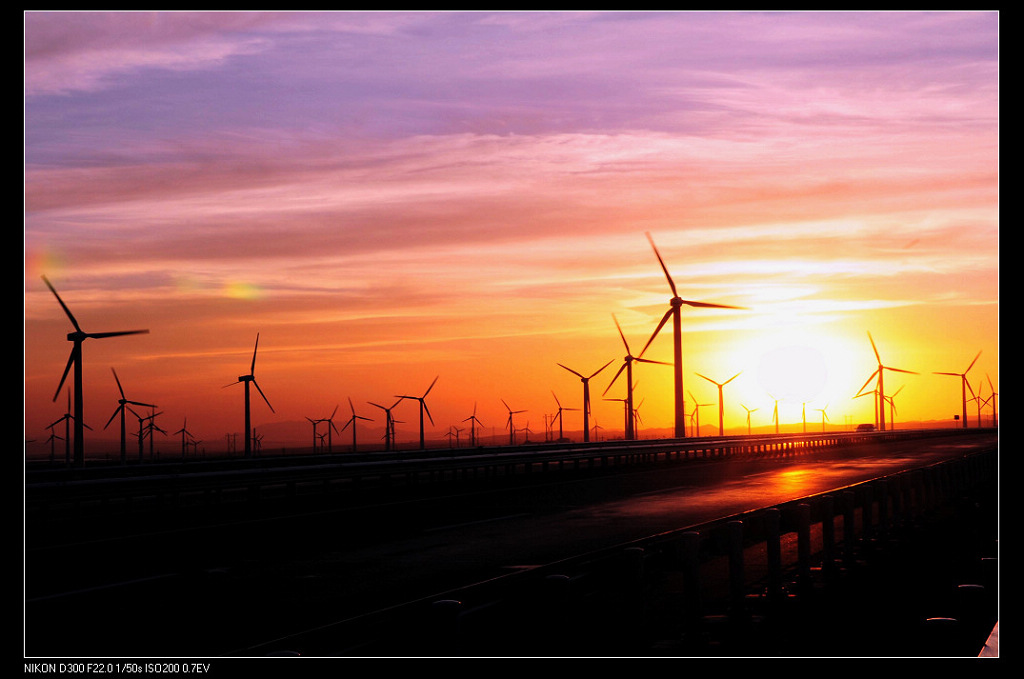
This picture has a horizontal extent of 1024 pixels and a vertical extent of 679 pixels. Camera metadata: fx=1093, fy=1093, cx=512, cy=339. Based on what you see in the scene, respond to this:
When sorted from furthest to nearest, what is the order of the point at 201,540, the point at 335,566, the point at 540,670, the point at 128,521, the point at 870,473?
the point at 870,473
the point at 128,521
the point at 201,540
the point at 335,566
the point at 540,670

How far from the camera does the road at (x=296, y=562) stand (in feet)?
34.6

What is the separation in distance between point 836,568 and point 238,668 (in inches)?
369

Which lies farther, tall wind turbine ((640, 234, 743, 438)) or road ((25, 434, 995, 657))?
tall wind turbine ((640, 234, 743, 438))

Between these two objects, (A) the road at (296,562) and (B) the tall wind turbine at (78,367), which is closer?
(A) the road at (296,562)

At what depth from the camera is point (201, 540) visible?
18.9 m

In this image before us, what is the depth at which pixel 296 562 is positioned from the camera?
52.6ft

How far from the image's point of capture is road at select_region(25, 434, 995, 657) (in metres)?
10.5

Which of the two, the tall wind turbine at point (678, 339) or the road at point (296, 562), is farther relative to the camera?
the tall wind turbine at point (678, 339)

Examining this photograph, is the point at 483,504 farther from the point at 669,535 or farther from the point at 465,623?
the point at 465,623

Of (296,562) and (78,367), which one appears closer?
(296,562)

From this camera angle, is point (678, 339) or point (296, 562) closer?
point (296, 562)
